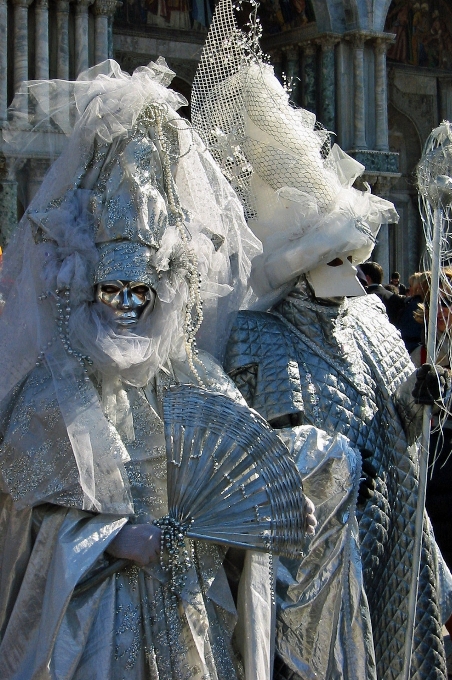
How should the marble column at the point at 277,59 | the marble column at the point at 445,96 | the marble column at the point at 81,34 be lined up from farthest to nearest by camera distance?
1. the marble column at the point at 445,96
2. the marble column at the point at 277,59
3. the marble column at the point at 81,34

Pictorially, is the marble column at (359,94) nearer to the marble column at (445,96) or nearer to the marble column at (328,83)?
the marble column at (328,83)

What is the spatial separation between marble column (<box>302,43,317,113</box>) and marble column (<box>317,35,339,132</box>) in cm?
15

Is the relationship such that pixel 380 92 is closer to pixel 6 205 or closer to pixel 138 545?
pixel 6 205

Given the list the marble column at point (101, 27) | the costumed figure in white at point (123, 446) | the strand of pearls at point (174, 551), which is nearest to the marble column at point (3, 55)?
the marble column at point (101, 27)

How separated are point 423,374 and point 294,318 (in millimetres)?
445

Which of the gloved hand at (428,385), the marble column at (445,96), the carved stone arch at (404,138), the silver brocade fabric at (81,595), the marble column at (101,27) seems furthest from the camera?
the marble column at (445,96)

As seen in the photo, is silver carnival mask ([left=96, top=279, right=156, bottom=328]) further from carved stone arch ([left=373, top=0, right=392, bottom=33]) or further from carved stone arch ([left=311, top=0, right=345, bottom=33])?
carved stone arch ([left=373, top=0, right=392, bottom=33])

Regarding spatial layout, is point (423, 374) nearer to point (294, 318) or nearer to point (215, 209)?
point (294, 318)

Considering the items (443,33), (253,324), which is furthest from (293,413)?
(443,33)

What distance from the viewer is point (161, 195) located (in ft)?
9.34

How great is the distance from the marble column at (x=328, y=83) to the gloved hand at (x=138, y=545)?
11.4 metres

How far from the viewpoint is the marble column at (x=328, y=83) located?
44.0 feet

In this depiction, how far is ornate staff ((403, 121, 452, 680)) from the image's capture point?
3.35 meters

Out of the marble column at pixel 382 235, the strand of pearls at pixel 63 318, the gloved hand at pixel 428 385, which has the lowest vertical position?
the gloved hand at pixel 428 385
